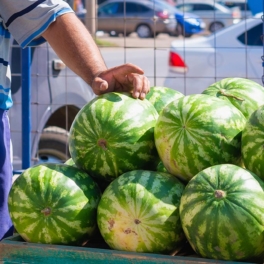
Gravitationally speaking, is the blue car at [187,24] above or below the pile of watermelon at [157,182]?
above

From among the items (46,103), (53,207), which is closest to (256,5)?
(46,103)

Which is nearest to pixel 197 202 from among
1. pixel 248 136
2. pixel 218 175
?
pixel 218 175

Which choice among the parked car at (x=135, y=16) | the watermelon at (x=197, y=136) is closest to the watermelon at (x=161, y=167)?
the watermelon at (x=197, y=136)

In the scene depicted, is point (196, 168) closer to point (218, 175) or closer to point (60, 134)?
point (218, 175)

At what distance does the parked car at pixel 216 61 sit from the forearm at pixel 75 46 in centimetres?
680

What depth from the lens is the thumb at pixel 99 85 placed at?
2799 mm

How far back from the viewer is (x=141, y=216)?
7.68 feet

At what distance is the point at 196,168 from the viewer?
2475 mm

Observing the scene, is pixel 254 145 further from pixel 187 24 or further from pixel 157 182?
pixel 187 24

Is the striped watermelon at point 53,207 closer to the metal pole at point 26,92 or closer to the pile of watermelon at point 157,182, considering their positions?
the pile of watermelon at point 157,182

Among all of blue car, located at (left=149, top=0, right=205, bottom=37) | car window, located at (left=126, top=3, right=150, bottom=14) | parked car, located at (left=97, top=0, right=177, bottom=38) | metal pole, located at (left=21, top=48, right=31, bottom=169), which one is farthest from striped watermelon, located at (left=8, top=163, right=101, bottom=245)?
car window, located at (left=126, top=3, right=150, bottom=14)

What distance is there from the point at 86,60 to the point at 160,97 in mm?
366

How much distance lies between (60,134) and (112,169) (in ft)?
12.5

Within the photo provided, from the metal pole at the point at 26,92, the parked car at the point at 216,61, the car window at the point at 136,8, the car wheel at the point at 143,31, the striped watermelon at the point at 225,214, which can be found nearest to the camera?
the striped watermelon at the point at 225,214
